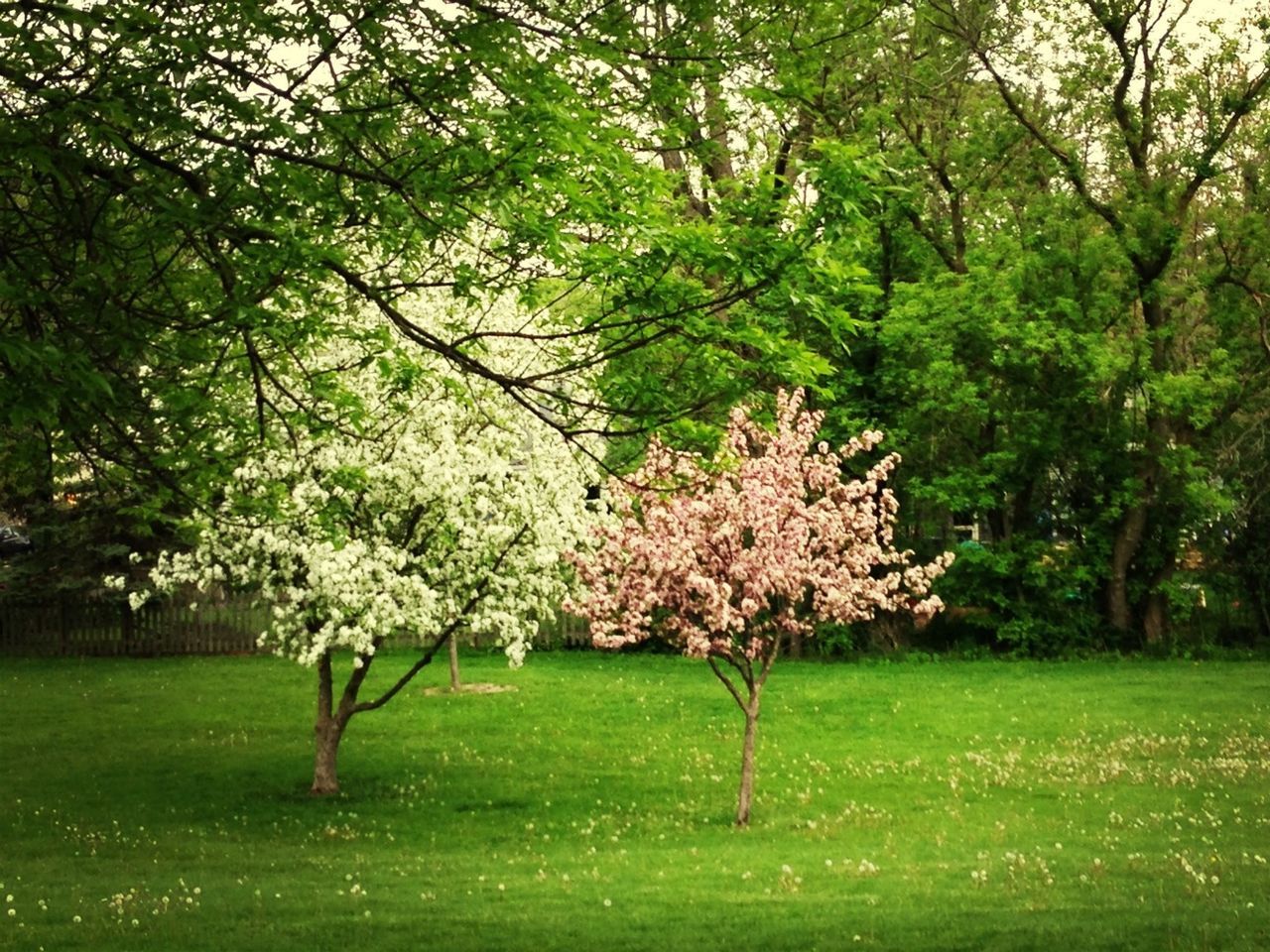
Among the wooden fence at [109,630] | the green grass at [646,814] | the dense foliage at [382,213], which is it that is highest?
the dense foliage at [382,213]

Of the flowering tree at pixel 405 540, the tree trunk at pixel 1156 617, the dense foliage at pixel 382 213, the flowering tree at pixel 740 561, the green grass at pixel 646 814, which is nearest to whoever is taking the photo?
the dense foliage at pixel 382 213

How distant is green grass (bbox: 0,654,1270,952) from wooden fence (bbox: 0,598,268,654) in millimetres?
4297

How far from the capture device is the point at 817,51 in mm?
11578

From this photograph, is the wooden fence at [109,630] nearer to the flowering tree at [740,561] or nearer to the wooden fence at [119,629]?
the wooden fence at [119,629]

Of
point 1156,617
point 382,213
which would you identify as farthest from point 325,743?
point 1156,617

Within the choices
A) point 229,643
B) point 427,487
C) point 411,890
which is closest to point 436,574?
point 427,487

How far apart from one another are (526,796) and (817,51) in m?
12.6

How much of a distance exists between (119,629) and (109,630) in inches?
9.9

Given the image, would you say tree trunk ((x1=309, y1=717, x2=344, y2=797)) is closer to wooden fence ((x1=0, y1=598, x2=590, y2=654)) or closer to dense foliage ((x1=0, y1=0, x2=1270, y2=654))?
dense foliage ((x1=0, y1=0, x2=1270, y2=654))

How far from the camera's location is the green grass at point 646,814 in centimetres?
1281

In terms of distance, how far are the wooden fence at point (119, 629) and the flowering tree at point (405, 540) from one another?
1946 cm

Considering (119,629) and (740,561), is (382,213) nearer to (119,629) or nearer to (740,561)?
(740,561)

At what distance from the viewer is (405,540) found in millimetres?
19516

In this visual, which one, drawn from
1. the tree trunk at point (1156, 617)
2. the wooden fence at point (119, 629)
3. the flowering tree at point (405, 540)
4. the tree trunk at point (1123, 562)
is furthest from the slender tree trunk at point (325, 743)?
the tree trunk at point (1156, 617)
